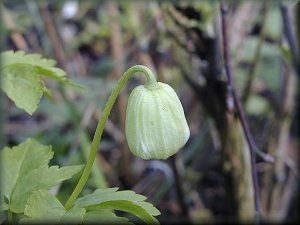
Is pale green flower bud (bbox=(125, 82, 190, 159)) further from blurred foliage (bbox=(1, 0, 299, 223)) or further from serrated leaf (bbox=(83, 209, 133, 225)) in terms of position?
blurred foliage (bbox=(1, 0, 299, 223))

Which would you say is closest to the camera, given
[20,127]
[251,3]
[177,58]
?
[177,58]

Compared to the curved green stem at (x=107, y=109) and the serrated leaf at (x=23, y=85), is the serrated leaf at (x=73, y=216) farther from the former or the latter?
the serrated leaf at (x=23, y=85)

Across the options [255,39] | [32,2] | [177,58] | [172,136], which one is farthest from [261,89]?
[172,136]

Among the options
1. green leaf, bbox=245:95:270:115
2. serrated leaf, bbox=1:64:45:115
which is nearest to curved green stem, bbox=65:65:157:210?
serrated leaf, bbox=1:64:45:115

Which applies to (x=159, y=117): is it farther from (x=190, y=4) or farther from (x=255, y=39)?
(x=255, y=39)

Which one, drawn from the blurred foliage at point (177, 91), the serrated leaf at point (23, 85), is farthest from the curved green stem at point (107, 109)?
the blurred foliage at point (177, 91)

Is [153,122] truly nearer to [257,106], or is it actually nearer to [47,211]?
[47,211]

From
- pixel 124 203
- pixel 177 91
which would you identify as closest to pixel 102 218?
pixel 124 203
